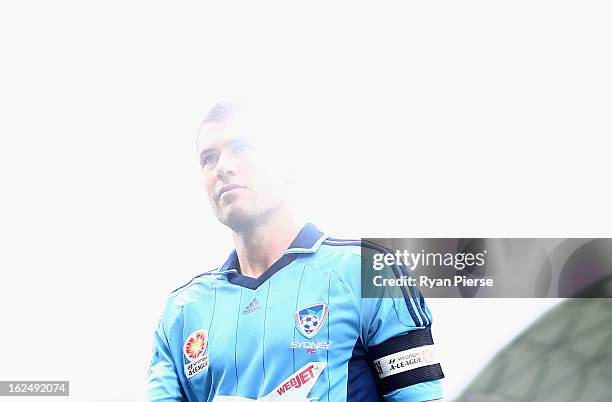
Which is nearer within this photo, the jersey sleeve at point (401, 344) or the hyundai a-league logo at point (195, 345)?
the jersey sleeve at point (401, 344)

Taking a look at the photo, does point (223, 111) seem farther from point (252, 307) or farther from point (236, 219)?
point (252, 307)

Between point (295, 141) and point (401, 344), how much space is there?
2.12ft

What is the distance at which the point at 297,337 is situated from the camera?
1851mm

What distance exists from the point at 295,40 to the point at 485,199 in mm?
715

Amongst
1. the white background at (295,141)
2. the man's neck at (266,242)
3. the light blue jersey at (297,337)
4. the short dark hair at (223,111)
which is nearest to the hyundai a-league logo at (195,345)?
the light blue jersey at (297,337)

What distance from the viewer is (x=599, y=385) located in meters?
1.85

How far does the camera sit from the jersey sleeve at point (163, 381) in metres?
1.93

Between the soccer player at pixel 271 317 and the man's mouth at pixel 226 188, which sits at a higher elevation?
the man's mouth at pixel 226 188

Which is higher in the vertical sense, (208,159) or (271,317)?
(208,159)

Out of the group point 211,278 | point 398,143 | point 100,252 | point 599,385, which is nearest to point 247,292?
point 211,278

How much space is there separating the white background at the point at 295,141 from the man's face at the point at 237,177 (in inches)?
2.1
